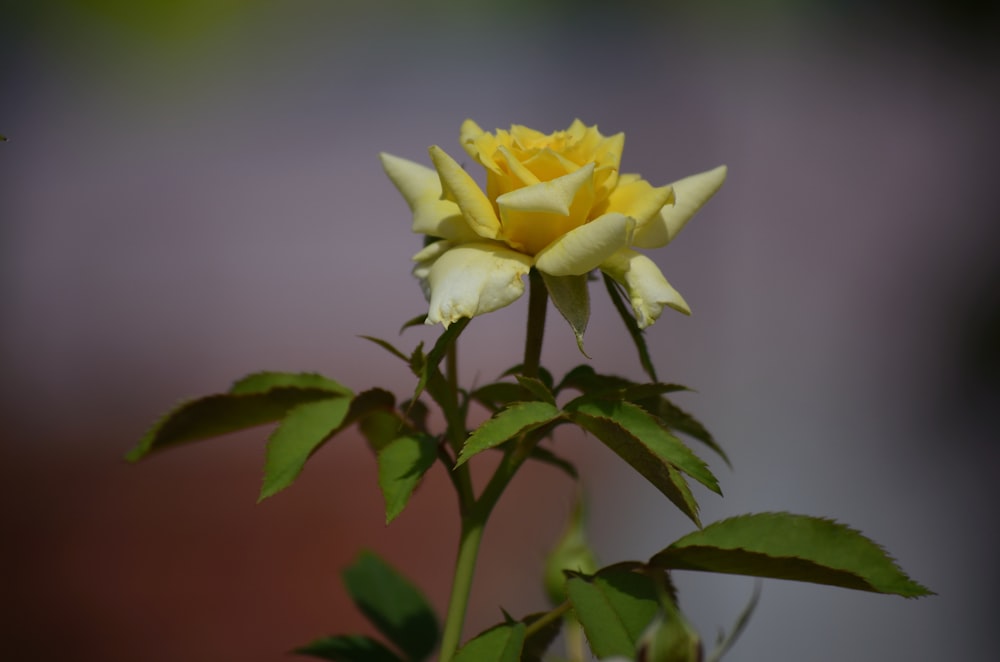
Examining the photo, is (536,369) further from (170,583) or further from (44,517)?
(44,517)

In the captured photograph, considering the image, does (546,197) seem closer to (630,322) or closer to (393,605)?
(630,322)

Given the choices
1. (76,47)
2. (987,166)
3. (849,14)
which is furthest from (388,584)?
(76,47)

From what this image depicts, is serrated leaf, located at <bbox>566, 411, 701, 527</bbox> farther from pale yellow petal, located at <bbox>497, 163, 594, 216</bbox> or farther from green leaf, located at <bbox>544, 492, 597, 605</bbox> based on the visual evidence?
green leaf, located at <bbox>544, 492, 597, 605</bbox>

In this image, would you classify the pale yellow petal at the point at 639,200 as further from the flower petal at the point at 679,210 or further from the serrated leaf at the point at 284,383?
the serrated leaf at the point at 284,383

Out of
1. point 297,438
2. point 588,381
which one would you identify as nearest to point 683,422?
point 588,381

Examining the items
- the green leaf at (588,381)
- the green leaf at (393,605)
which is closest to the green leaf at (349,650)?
the green leaf at (393,605)
